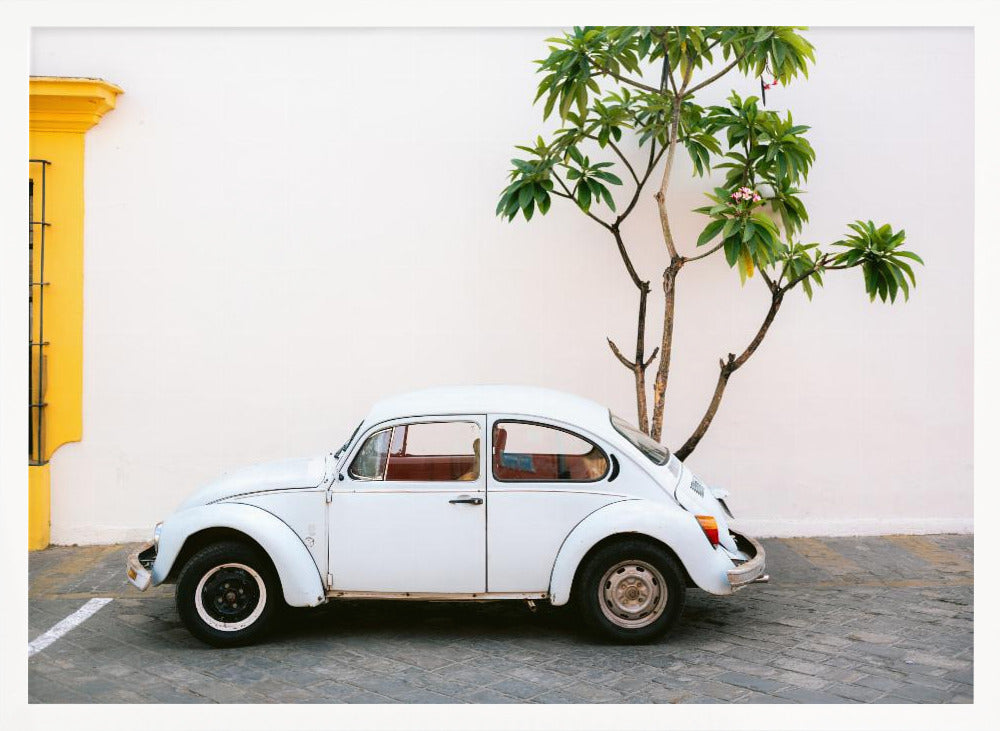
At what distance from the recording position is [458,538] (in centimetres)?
634

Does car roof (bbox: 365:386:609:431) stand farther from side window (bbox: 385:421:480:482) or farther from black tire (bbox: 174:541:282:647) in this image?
black tire (bbox: 174:541:282:647)

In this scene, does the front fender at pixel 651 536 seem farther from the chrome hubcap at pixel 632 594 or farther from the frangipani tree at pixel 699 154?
the frangipani tree at pixel 699 154

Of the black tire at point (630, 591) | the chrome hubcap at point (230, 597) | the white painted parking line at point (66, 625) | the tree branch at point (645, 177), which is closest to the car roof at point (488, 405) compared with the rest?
the black tire at point (630, 591)

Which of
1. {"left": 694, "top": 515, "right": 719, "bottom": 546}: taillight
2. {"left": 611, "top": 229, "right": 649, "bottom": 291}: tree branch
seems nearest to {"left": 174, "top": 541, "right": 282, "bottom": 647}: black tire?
{"left": 694, "top": 515, "right": 719, "bottom": 546}: taillight

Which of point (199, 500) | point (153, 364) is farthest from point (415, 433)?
point (153, 364)

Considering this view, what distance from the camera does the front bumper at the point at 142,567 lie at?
6449 mm

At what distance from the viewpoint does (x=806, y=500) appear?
920 centimetres

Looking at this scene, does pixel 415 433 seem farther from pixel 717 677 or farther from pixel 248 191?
pixel 248 191

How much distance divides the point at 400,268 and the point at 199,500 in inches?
125

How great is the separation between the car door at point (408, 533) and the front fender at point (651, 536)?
49 cm

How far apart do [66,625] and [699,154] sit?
550 cm

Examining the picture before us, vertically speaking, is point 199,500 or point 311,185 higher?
point 311,185

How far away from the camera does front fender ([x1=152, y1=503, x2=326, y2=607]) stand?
6.30 meters
